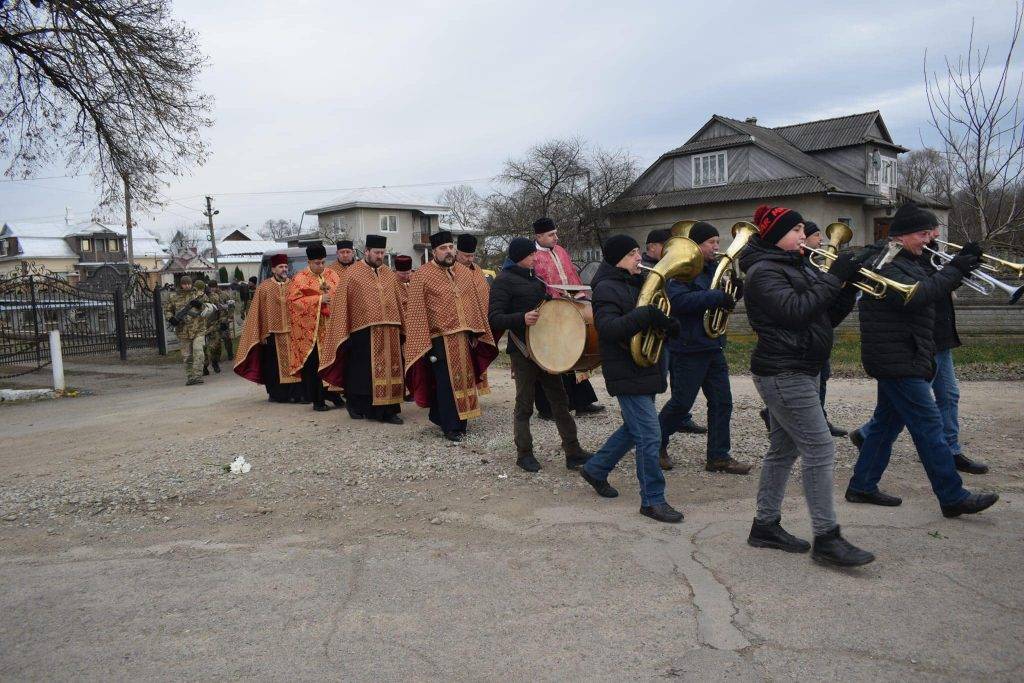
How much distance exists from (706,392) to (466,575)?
9.09ft

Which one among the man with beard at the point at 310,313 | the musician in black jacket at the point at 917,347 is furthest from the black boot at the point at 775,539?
the man with beard at the point at 310,313

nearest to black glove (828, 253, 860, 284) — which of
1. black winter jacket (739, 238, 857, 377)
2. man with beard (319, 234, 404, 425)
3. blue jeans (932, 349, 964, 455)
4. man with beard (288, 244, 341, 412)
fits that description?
black winter jacket (739, 238, 857, 377)

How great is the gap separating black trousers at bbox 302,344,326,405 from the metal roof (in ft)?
86.8

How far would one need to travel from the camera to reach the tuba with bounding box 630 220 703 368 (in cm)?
509

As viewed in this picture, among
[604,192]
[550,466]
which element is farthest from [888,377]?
[604,192]

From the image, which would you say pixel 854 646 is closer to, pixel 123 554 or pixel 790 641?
pixel 790 641

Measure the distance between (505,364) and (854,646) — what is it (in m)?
10.2

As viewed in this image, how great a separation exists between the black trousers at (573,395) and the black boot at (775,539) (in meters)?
3.90

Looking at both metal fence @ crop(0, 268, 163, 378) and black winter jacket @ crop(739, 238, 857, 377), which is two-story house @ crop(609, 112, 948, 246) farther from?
black winter jacket @ crop(739, 238, 857, 377)

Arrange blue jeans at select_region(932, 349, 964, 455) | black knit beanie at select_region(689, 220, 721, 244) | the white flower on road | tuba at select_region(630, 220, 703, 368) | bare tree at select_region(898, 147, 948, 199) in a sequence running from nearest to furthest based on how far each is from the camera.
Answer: tuba at select_region(630, 220, 703, 368), blue jeans at select_region(932, 349, 964, 455), black knit beanie at select_region(689, 220, 721, 244), the white flower on road, bare tree at select_region(898, 147, 948, 199)

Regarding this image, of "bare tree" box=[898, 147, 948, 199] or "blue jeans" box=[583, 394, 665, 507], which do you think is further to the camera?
"bare tree" box=[898, 147, 948, 199]

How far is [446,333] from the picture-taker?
24.9ft

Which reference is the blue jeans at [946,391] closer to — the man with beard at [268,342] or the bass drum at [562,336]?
the bass drum at [562,336]

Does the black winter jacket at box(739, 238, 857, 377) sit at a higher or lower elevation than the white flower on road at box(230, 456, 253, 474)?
higher
